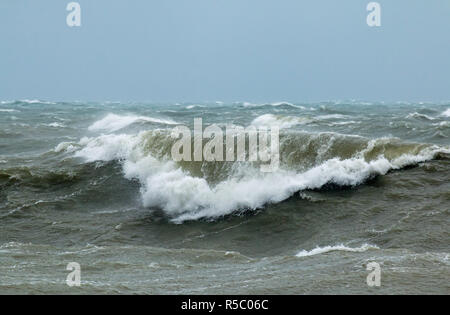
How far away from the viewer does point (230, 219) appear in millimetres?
10430

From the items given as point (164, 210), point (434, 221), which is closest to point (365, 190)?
point (434, 221)

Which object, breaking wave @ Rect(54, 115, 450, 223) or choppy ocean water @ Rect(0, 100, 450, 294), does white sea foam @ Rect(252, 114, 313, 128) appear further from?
breaking wave @ Rect(54, 115, 450, 223)

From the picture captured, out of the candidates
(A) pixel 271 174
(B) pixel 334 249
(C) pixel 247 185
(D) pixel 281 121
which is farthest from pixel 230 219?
(D) pixel 281 121

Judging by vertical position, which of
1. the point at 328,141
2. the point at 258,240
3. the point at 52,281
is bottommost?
the point at 258,240

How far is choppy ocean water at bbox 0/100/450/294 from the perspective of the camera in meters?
5.68

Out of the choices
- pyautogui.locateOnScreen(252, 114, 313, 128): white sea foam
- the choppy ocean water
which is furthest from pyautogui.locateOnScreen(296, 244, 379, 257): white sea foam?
pyautogui.locateOnScreen(252, 114, 313, 128): white sea foam

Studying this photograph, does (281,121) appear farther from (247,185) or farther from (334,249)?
(334,249)

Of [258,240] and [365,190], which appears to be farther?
[365,190]

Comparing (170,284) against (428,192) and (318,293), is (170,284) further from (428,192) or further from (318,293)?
(428,192)

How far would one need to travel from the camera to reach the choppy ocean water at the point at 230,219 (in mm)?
5676

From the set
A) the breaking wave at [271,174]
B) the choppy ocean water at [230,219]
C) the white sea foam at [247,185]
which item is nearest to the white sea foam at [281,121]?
the choppy ocean water at [230,219]

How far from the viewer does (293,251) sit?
8.12 meters

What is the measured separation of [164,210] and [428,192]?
19.7ft
